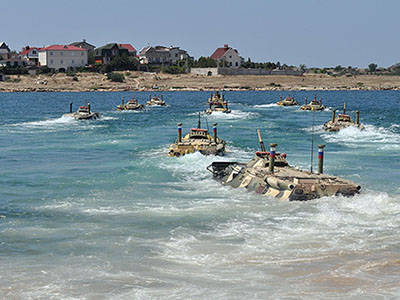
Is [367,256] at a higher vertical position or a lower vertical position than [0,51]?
lower

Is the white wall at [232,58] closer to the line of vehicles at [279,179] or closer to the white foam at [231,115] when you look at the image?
the white foam at [231,115]

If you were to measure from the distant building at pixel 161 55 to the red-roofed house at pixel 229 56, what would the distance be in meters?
12.8

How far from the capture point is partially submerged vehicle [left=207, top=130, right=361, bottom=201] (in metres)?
28.1

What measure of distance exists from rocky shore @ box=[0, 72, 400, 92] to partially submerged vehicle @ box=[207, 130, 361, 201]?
12182cm

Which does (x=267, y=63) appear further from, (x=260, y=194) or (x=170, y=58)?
(x=260, y=194)

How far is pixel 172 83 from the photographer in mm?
161875

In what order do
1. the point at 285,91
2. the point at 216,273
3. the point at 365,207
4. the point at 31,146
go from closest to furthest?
1. the point at 216,273
2. the point at 365,207
3. the point at 31,146
4. the point at 285,91

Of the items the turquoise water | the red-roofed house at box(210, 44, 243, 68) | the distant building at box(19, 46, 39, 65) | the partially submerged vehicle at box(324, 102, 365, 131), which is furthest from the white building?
the turquoise water

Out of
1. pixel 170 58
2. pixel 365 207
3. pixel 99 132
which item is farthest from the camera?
pixel 170 58

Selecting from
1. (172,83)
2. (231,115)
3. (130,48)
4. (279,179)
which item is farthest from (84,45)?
(279,179)

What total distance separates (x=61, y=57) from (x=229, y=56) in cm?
4470

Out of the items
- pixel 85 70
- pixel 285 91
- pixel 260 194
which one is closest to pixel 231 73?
pixel 285 91

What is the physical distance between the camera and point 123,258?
21.2 metres

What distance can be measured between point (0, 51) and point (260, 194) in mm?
159252
